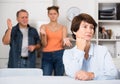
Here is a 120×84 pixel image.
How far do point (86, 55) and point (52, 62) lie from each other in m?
2.06

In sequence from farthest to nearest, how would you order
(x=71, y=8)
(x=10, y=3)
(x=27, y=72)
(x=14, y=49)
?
(x=71, y=8), (x=10, y=3), (x=14, y=49), (x=27, y=72)

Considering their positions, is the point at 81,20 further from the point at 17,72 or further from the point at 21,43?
the point at 21,43

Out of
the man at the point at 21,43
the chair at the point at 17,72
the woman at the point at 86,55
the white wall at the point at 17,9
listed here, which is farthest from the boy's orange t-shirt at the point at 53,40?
the woman at the point at 86,55

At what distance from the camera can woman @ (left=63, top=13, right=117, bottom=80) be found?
5.32 feet

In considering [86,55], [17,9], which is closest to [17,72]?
[86,55]

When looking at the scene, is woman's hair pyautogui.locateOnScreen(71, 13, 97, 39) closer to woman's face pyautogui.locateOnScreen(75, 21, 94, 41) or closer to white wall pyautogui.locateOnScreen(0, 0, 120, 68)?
woman's face pyautogui.locateOnScreen(75, 21, 94, 41)

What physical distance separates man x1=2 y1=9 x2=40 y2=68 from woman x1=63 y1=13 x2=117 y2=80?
6.52 ft

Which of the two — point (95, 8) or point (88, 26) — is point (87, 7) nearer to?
point (95, 8)

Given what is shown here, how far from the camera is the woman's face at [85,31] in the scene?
1.68 m

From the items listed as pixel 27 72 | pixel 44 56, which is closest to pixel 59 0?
pixel 44 56

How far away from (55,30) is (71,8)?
0.96m

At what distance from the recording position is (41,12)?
4.34 meters

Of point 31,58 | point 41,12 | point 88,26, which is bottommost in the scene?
Result: point 31,58

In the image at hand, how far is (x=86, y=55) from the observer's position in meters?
1.76
